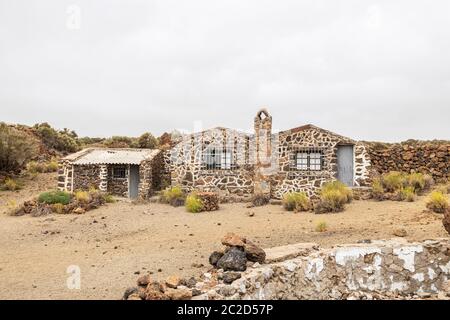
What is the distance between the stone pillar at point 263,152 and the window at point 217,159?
137cm

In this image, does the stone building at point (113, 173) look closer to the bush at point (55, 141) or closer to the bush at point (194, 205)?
the bush at point (194, 205)

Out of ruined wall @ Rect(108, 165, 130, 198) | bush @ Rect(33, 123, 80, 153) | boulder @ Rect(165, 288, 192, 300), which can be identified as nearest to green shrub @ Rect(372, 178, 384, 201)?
ruined wall @ Rect(108, 165, 130, 198)

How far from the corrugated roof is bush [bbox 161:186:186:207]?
2.55 m

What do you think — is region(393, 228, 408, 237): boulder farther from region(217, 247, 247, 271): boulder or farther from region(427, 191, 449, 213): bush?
region(217, 247, 247, 271): boulder

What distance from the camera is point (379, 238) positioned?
36.2 ft

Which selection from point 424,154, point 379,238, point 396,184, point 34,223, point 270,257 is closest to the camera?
point 270,257

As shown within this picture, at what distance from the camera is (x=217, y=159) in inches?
822

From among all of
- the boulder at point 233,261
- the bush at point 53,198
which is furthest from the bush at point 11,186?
the boulder at point 233,261

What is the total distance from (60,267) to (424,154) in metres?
18.6

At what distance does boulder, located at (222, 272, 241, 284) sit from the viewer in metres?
8.25

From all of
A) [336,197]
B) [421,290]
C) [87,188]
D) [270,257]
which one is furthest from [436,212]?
Answer: [87,188]

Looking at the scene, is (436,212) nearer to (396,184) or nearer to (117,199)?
(396,184)

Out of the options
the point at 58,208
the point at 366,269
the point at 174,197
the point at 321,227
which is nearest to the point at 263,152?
the point at 174,197

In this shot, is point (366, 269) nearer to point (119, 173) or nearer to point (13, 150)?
point (119, 173)
